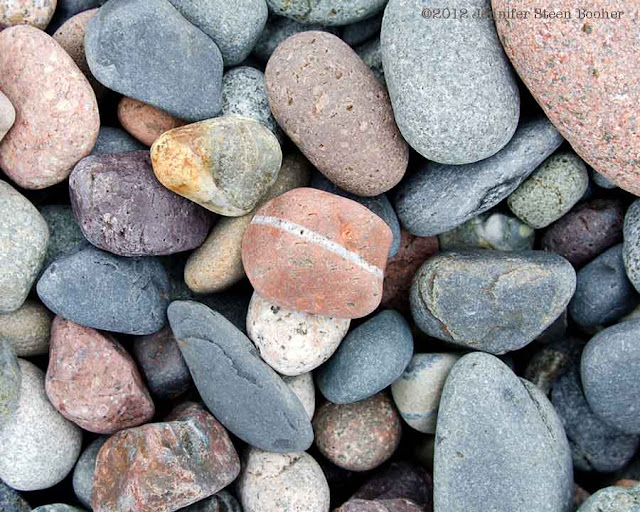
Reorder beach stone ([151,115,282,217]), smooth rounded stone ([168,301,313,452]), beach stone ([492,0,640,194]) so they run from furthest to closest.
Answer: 1. smooth rounded stone ([168,301,313,452])
2. beach stone ([151,115,282,217])
3. beach stone ([492,0,640,194])

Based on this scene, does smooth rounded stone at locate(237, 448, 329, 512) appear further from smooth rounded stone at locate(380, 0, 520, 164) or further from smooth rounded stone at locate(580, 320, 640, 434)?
smooth rounded stone at locate(380, 0, 520, 164)

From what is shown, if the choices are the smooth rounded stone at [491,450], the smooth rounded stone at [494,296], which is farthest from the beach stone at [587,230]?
the smooth rounded stone at [491,450]

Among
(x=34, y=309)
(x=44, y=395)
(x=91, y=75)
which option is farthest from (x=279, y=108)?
(x=44, y=395)

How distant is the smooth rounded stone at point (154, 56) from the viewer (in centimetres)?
168

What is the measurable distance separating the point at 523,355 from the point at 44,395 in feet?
5.24

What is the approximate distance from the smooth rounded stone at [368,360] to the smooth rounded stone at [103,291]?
56cm

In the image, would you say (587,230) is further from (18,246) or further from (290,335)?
(18,246)

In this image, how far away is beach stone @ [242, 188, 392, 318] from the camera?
164 cm

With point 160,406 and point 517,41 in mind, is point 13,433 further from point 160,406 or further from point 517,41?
point 517,41

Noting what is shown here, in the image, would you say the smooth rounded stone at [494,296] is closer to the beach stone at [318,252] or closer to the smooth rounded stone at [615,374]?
the smooth rounded stone at [615,374]

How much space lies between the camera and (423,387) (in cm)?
195

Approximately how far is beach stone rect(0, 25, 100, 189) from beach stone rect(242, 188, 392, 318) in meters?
0.56

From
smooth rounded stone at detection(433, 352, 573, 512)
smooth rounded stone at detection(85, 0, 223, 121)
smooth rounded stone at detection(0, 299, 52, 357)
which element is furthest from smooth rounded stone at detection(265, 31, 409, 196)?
smooth rounded stone at detection(0, 299, 52, 357)

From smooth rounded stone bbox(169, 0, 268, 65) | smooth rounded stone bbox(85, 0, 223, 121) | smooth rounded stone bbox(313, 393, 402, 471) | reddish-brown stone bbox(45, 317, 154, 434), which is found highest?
smooth rounded stone bbox(169, 0, 268, 65)
